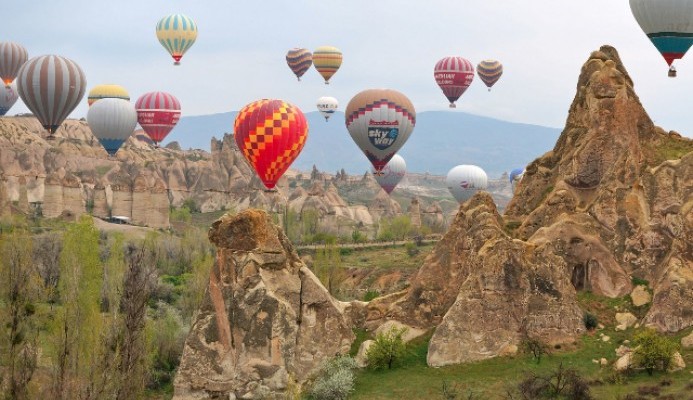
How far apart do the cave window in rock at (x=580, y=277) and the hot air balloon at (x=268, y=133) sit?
2391cm

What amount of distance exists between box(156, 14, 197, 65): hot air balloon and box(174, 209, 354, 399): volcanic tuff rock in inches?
3693

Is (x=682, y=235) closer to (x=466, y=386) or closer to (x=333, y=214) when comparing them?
(x=466, y=386)

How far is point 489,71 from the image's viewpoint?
157875 millimetres

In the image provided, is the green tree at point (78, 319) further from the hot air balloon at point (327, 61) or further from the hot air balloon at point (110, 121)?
the hot air balloon at point (327, 61)

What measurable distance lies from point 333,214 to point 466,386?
108469mm

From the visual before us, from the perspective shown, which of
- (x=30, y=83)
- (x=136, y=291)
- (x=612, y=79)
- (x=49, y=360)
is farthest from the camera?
(x=30, y=83)

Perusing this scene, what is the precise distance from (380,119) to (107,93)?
87.1 metres

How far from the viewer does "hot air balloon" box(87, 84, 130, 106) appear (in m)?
169

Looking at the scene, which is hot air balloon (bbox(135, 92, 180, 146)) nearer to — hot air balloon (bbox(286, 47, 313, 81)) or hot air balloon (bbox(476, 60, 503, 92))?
hot air balloon (bbox(286, 47, 313, 81))

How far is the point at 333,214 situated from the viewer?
495 ft

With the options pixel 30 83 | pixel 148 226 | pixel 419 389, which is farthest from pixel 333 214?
pixel 419 389

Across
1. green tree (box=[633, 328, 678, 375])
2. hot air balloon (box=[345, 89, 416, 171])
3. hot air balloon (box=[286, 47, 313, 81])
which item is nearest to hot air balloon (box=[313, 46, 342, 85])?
hot air balloon (box=[286, 47, 313, 81])

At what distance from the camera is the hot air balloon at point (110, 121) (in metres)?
132

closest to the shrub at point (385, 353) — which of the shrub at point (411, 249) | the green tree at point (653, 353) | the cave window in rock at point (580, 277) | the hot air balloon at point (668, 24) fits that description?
the cave window in rock at point (580, 277)
